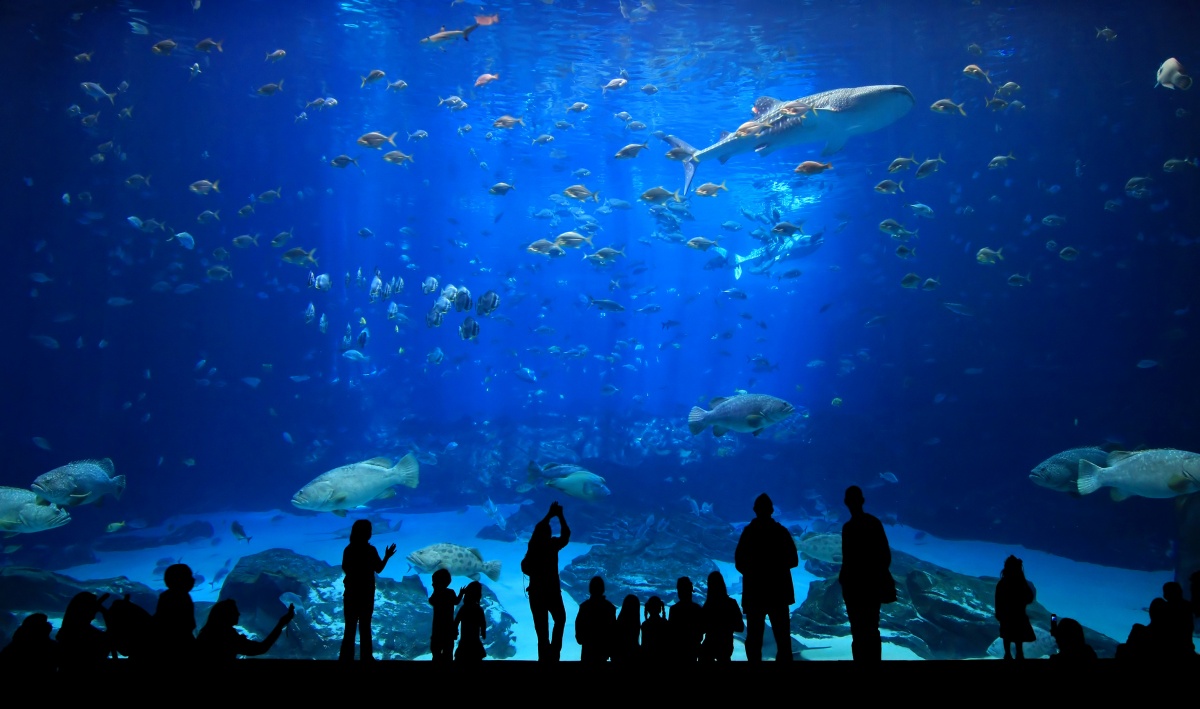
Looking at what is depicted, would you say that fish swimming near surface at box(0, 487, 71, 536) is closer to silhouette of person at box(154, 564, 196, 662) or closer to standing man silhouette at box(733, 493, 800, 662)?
silhouette of person at box(154, 564, 196, 662)

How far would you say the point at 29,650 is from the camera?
2.76 metres

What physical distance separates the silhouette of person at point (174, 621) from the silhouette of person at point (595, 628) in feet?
7.37

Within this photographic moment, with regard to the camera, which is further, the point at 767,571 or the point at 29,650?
the point at 767,571

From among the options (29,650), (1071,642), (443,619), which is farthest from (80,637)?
(1071,642)

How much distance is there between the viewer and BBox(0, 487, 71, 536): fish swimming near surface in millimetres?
7137

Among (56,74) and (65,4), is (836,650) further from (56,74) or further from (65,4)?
(56,74)

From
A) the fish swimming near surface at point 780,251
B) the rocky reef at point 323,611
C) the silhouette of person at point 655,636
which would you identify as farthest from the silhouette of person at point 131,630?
the fish swimming near surface at point 780,251

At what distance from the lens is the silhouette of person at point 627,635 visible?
360 centimetres

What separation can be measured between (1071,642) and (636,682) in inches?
105

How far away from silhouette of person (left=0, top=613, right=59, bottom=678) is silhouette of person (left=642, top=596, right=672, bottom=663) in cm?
318

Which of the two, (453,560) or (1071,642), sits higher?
(453,560)

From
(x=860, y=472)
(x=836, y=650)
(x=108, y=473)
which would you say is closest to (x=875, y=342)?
(x=860, y=472)

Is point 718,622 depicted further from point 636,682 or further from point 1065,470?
point 1065,470

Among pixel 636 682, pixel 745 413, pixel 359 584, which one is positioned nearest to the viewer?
pixel 636 682
